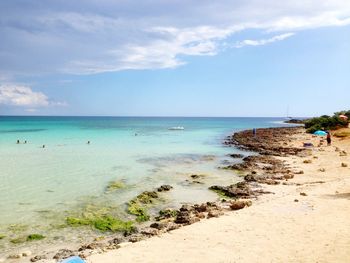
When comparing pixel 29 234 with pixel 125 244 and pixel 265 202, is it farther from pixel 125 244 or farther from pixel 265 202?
pixel 265 202

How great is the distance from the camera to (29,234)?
45.5ft

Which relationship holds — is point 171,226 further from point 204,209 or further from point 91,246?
point 91,246

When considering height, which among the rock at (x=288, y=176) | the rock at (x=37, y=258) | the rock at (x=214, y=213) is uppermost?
the rock at (x=288, y=176)

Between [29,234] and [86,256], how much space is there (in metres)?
4.23

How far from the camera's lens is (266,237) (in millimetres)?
11688

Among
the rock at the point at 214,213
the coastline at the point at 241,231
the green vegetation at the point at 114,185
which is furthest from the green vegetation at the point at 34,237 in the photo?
the green vegetation at the point at 114,185

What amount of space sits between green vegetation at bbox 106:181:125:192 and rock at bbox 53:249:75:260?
31.2 ft

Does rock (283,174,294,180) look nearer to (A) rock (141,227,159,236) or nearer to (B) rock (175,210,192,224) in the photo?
(B) rock (175,210,192,224)

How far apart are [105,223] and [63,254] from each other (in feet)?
12.0

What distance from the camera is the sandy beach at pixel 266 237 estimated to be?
10281mm

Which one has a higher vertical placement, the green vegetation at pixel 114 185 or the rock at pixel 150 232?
the rock at pixel 150 232

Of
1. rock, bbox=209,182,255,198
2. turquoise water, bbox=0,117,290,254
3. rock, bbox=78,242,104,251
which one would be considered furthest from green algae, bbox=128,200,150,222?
rock, bbox=209,182,255,198

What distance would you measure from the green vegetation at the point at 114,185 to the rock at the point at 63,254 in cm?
951

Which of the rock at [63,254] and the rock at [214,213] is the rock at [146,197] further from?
the rock at [63,254]
